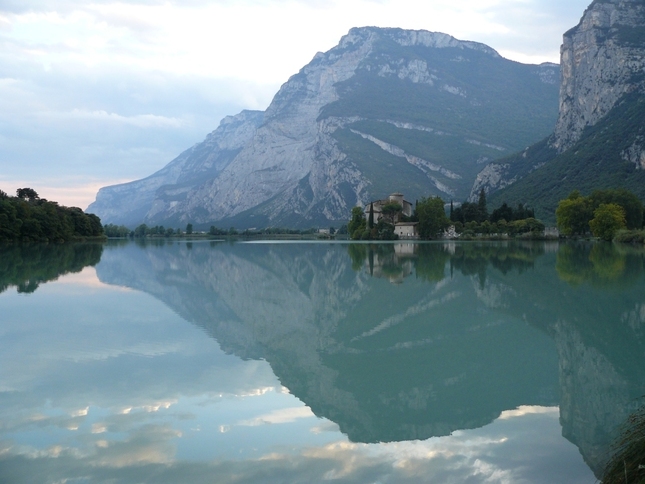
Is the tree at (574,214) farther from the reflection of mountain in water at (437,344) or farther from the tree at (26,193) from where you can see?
the tree at (26,193)

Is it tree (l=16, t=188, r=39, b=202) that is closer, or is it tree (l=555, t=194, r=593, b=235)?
tree (l=555, t=194, r=593, b=235)

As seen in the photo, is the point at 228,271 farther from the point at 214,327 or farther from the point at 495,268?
the point at 214,327

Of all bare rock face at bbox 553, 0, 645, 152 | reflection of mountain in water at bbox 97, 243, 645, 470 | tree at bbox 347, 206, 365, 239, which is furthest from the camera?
bare rock face at bbox 553, 0, 645, 152

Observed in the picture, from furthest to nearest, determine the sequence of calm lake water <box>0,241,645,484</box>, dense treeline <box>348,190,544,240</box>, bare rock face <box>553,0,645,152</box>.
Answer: bare rock face <box>553,0,645,152</box> → dense treeline <box>348,190,544,240</box> → calm lake water <box>0,241,645,484</box>

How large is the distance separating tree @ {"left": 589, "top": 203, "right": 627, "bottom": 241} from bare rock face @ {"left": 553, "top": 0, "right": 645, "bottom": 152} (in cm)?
7880

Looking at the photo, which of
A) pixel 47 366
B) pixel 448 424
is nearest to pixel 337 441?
pixel 448 424

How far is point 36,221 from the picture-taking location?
69.7m

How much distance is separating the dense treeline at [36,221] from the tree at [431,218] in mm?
48890

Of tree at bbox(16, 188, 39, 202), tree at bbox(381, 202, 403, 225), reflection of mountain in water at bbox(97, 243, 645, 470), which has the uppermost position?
tree at bbox(16, 188, 39, 202)

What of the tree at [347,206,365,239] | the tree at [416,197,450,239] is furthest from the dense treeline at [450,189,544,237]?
the tree at [347,206,365,239]

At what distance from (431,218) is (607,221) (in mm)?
24024

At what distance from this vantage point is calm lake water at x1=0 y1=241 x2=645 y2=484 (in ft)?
21.2

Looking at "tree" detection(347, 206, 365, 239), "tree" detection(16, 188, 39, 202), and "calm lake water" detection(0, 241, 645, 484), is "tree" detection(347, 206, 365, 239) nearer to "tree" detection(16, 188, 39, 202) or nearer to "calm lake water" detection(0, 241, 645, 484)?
"tree" detection(16, 188, 39, 202)

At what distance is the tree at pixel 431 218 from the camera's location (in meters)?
82.8
